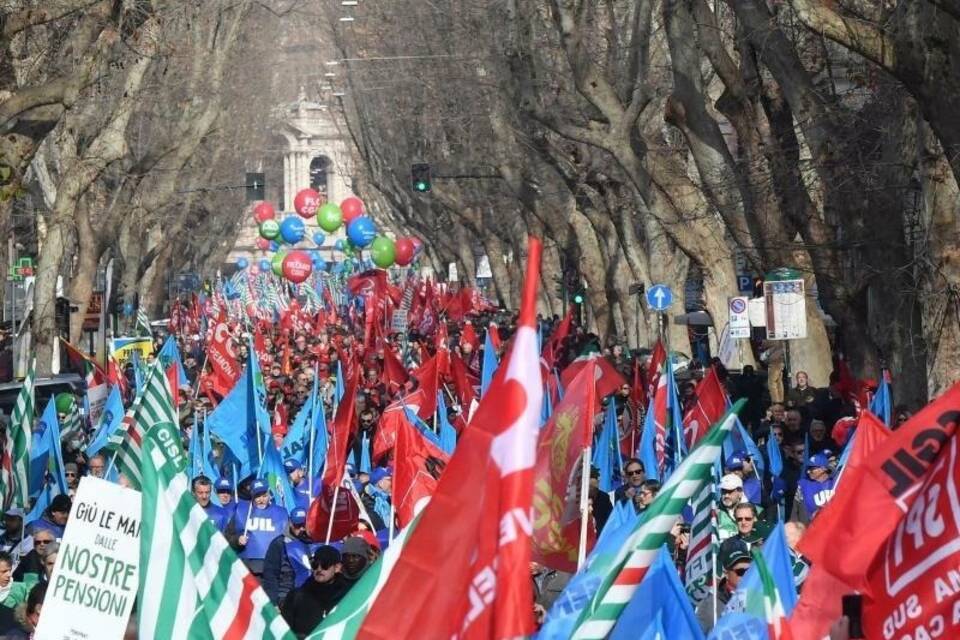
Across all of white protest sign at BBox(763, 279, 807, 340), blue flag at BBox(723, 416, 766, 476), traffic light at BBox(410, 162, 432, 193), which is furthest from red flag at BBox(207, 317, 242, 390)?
traffic light at BBox(410, 162, 432, 193)

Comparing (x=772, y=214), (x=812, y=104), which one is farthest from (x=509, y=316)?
(x=812, y=104)

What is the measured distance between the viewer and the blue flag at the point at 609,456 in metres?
14.8

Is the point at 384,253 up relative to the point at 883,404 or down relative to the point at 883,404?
up

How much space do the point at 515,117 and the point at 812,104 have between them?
16.7m

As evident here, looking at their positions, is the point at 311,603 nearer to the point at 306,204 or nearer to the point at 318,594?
the point at 318,594

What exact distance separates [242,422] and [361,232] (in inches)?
1775

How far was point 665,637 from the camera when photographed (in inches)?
258

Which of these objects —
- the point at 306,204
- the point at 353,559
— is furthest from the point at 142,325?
the point at 306,204

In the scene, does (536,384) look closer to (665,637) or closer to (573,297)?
(665,637)

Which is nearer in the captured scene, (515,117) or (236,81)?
(515,117)

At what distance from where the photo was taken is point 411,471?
12.2 m

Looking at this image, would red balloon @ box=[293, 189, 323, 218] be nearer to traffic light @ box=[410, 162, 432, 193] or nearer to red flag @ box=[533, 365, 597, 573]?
traffic light @ box=[410, 162, 432, 193]

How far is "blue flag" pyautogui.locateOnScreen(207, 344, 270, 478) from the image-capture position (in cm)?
1706

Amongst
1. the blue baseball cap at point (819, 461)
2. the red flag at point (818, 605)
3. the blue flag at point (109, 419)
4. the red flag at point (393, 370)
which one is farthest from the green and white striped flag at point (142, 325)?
the red flag at point (818, 605)
